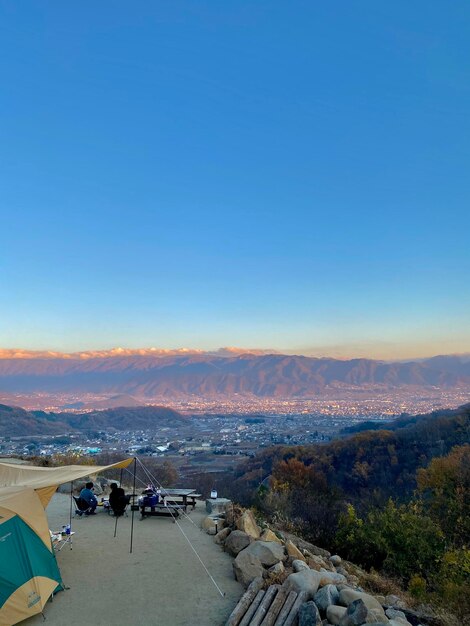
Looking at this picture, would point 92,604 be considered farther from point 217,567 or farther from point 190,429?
point 190,429

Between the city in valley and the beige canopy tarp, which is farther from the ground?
the beige canopy tarp

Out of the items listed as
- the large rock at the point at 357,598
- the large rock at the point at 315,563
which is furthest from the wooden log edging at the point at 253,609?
the large rock at the point at 315,563

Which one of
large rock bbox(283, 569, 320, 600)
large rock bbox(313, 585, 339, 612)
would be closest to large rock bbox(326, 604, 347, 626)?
large rock bbox(313, 585, 339, 612)

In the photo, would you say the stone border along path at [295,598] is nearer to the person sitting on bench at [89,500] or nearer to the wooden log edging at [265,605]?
the wooden log edging at [265,605]

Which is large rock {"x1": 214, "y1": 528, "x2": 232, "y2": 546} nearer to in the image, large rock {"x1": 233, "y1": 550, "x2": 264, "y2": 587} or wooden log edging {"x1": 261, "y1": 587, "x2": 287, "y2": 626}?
large rock {"x1": 233, "y1": 550, "x2": 264, "y2": 587}

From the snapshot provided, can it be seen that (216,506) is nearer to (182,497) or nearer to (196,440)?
(182,497)

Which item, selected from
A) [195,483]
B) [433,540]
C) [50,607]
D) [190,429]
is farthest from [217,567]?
[190,429]
